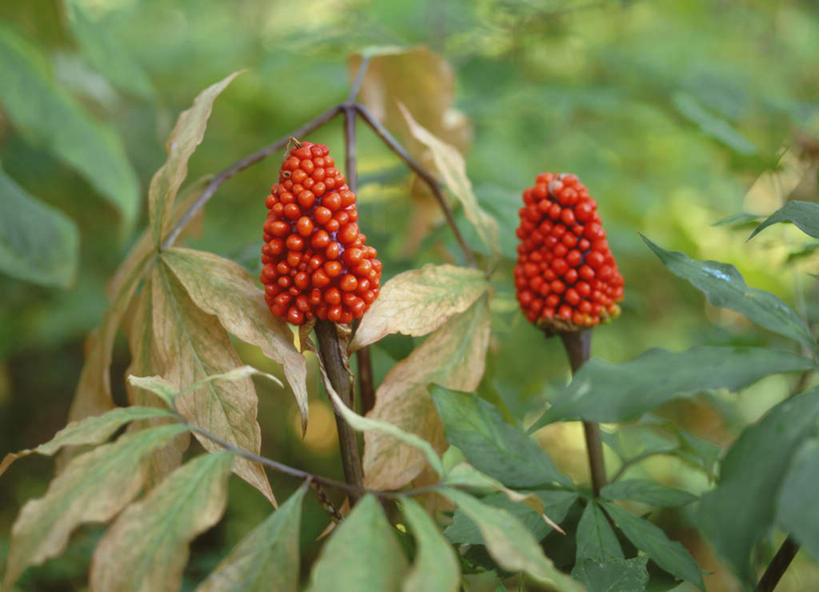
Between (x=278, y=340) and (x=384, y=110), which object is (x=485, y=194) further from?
(x=278, y=340)

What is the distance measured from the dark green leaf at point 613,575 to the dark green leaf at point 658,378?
0.20 meters

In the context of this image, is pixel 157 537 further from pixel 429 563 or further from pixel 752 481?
pixel 752 481

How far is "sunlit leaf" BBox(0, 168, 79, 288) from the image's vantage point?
1.30m

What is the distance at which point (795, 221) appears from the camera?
0.65 m

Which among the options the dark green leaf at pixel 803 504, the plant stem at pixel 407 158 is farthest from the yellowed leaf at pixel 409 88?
A: the dark green leaf at pixel 803 504

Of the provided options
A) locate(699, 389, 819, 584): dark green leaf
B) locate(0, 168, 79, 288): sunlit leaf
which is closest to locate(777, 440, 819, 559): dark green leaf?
locate(699, 389, 819, 584): dark green leaf

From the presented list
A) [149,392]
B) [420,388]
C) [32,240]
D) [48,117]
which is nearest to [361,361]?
[420,388]

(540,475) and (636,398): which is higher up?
(636,398)

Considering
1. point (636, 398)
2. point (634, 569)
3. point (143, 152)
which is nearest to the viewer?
point (636, 398)

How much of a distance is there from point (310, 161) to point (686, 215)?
6.39ft

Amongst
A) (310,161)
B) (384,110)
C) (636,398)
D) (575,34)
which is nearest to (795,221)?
(636,398)

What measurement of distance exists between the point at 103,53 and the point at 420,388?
1.18 meters

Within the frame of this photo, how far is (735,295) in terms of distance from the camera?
0.62 metres

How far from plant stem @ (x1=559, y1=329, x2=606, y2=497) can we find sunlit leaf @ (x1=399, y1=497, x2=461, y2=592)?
1.19 ft
